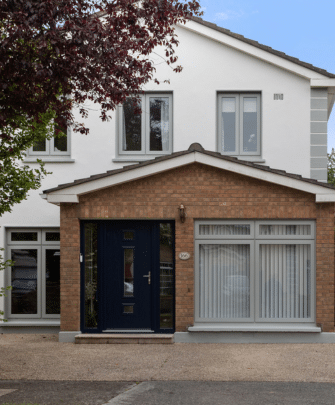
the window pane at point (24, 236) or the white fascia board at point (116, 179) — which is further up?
the white fascia board at point (116, 179)

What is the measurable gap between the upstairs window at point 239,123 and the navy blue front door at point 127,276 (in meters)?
3.21

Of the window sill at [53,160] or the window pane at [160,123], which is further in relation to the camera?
the window pane at [160,123]

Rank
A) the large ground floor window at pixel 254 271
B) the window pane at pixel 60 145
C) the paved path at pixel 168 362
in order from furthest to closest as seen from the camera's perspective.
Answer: the window pane at pixel 60 145
the large ground floor window at pixel 254 271
the paved path at pixel 168 362

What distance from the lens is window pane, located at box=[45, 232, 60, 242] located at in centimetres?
1352

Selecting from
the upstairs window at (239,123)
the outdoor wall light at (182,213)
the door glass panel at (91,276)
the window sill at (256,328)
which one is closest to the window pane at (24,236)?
the door glass panel at (91,276)

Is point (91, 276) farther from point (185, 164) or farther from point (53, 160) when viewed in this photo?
point (53, 160)

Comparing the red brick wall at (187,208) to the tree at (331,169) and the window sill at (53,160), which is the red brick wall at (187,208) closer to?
the window sill at (53,160)

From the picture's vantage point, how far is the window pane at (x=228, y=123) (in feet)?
44.7

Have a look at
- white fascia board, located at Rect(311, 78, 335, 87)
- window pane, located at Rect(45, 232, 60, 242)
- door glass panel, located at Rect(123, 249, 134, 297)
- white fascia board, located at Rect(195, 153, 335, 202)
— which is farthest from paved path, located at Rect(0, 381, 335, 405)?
white fascia board, located at Rect(311, 78, 335, 87)

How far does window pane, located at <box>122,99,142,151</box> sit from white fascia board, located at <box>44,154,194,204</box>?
238 cm

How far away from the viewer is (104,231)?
1184cm

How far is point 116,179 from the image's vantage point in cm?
1138

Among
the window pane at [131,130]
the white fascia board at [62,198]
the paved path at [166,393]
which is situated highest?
the window pane at [131,130]

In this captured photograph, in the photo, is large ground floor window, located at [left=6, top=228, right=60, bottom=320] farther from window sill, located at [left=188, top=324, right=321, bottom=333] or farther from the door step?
window sill, located at [left=188, top=324, right=321, bottom=333]
